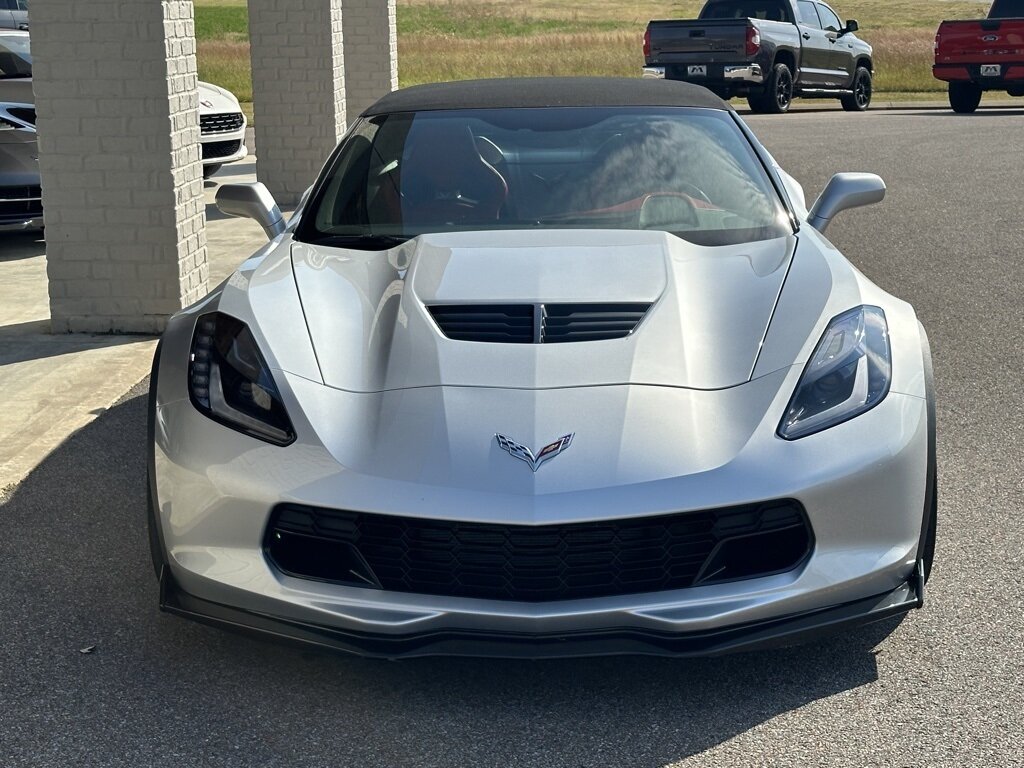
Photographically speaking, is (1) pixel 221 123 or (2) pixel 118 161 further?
(1) pixel 221 123

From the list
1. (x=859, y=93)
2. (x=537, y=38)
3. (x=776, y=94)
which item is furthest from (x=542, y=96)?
(x=537, y=38)

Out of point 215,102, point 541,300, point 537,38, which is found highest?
point 541,300

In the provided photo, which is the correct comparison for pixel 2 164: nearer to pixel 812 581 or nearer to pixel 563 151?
pixel 563 151

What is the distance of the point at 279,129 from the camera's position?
12.5 metres

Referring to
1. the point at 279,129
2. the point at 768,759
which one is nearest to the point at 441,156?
the point at 768,759

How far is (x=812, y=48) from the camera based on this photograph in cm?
2256

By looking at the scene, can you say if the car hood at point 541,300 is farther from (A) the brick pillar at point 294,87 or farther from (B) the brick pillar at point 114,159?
(A) the brick pillar at point 294,87

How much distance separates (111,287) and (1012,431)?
4.55 meters

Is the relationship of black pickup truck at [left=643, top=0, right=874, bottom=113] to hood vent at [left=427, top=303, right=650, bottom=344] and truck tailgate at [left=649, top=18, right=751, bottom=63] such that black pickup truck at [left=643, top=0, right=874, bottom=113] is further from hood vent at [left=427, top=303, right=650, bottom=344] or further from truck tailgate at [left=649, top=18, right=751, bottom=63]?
hood vent at [left=427, top=303, right=650, bottom=344]

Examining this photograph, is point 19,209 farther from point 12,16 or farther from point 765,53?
point 765,53

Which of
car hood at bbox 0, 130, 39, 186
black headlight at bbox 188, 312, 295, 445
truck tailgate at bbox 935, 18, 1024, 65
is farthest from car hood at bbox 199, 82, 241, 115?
truck tailgate at bbox 935, 18, 1024, 65

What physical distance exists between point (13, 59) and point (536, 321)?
839 centimetres

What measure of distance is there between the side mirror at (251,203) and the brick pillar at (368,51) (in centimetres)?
1029

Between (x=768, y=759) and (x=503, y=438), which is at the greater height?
(x=503, y=438)
